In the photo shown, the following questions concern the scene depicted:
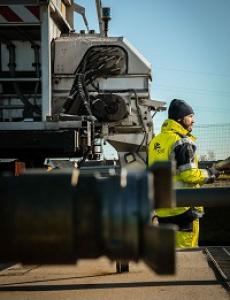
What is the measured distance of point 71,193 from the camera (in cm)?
112

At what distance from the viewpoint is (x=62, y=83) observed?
20.7 feet

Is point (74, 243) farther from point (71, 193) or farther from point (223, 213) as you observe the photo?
point (223, 213)

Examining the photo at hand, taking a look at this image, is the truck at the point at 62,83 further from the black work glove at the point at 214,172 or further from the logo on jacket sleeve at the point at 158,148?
the black work glove at the point at 214,172

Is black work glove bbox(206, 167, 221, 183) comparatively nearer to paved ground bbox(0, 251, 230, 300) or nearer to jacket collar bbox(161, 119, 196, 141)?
jacket collar bbox(161, 119, 196, 141)

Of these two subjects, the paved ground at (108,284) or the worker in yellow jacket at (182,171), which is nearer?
the paved ground at (108,284)

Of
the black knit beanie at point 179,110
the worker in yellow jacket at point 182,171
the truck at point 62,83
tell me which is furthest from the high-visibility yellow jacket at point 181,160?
the truck at point 62,83

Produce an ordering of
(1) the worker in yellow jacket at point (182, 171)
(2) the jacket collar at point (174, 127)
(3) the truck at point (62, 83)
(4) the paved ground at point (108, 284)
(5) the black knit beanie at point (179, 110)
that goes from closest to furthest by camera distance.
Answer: (4) the paved ground at point (108, 284)
(1) the worker in yellow jacket at point (182, 171)
(2) the jacket collar at point (174, 127)
(5) the black knit beanie at point (179, 110)
(3) the truck at point (62, 83)

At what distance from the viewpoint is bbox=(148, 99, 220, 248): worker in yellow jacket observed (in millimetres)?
5074

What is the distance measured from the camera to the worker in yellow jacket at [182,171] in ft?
16.6

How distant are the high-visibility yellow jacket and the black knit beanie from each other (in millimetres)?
237

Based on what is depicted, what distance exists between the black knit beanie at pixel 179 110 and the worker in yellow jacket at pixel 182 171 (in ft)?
0.54

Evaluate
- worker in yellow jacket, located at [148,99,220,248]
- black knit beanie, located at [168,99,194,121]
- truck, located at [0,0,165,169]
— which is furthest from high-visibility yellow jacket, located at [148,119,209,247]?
truck, located at [0,0,165,169]

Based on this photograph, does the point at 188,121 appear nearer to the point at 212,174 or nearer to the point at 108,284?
the point at 212,174

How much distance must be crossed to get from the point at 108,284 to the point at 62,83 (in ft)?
10.2
